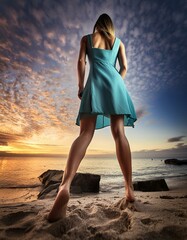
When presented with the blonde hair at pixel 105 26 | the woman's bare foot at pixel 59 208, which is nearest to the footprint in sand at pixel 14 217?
the woman's bare foot at pixel 59 208

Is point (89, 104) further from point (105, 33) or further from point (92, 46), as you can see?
point (105, 33)

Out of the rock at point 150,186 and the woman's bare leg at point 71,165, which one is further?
the rock at point 150,186

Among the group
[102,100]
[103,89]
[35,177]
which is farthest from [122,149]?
[35,177]

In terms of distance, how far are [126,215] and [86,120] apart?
985 millimetres

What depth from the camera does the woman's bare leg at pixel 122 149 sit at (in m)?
1.89

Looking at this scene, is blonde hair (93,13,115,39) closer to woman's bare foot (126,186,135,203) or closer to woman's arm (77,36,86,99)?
woman's arm (77,36,86,99)

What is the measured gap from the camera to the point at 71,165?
5.55 feet

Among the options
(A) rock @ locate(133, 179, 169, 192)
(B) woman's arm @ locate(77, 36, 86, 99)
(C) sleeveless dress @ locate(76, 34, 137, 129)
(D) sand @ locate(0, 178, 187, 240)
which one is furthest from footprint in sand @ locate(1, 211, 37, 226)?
(A) rock @ locate(133, 179, 169, 192)

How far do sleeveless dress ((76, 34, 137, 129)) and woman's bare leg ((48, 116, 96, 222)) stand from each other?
5.7 inches

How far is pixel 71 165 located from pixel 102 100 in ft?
2.51

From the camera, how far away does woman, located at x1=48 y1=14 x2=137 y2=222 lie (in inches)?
70.3

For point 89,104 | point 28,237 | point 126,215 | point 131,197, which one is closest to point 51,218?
point 28,237

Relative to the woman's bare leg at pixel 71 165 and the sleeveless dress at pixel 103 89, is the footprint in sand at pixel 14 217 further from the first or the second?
the sleeveless dress at pixel 103 89

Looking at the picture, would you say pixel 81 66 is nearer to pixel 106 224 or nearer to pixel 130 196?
pixel 130 196
